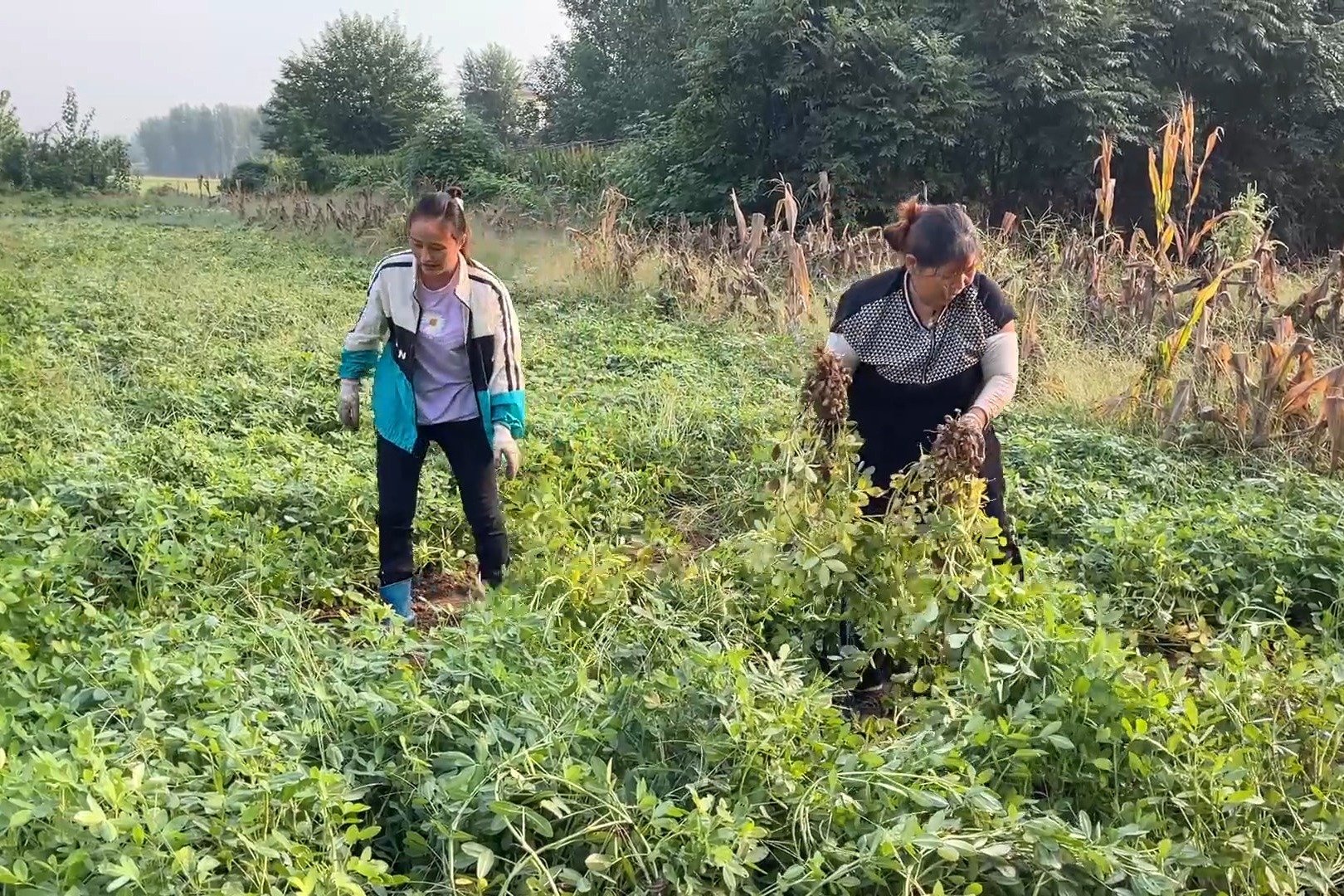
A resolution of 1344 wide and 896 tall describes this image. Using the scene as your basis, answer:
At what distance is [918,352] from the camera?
2957mm

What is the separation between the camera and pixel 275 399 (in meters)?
5.89

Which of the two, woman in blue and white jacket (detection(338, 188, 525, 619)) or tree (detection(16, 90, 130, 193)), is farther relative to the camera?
tree (detection(16, 90, 130, 193))

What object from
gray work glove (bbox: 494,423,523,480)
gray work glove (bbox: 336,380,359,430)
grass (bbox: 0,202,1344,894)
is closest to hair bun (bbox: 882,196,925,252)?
grass (bbox: 0,202,1344,894)

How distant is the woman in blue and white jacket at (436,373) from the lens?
3.34m

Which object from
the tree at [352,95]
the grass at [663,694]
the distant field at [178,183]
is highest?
the tree at [352,95]

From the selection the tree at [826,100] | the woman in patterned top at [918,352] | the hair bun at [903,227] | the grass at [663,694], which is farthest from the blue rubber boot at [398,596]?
the tree at [826,100]

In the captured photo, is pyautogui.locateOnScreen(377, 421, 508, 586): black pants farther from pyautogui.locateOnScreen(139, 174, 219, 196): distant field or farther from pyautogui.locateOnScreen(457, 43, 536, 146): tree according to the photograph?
pyautogui.locateOnScreen(457, 43, 536, 146): tree

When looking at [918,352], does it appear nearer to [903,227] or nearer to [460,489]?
[903,227]

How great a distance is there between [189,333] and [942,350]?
6633mm

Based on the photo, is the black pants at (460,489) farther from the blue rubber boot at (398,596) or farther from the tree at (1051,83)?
the tree at (1051,83)

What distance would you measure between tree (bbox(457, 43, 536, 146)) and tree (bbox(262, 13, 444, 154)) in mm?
7911

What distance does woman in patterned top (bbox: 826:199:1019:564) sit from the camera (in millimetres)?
2865

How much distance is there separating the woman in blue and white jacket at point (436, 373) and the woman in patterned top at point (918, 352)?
1200 mm

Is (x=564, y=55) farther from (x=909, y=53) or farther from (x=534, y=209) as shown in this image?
(x=909, y=53)
